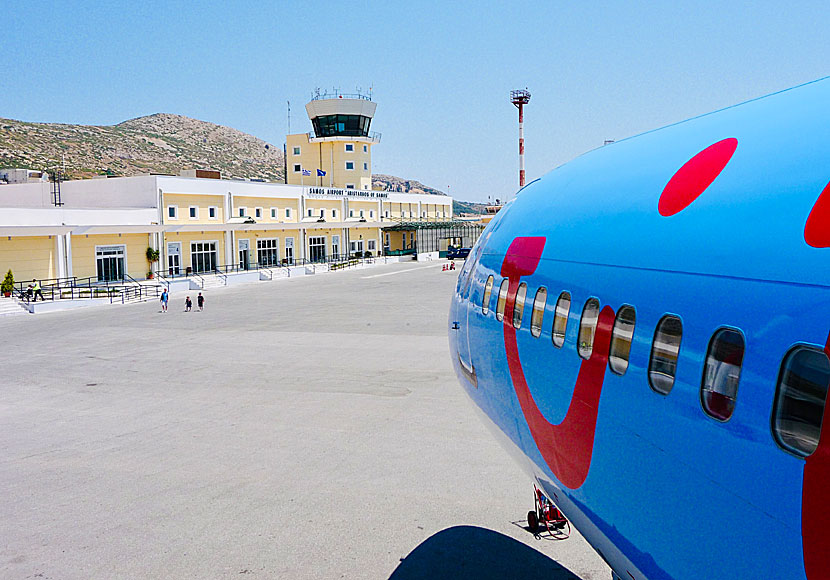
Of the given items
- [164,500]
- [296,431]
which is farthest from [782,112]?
[296,431]

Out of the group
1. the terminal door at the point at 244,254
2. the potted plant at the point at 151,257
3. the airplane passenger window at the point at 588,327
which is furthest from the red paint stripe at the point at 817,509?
the terminal door at the point at 244,254

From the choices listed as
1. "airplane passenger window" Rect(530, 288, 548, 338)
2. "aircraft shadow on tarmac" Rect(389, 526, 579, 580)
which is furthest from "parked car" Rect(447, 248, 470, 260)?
"airplane passenger window" Rect(530, 288, 548, 338)

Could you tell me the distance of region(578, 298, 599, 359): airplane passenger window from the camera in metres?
5.79

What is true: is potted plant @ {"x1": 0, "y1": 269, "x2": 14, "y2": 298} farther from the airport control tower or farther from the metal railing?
the airport control tower

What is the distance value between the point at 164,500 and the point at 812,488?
38.3 ft

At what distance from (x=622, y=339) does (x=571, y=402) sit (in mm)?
1087

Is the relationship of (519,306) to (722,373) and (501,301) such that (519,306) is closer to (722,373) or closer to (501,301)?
(501,301)

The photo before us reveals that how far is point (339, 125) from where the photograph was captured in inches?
3669

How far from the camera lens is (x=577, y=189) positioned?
7.46 m

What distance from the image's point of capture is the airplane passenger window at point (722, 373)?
13.4ft

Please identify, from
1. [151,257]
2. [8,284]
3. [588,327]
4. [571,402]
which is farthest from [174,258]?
[588,327]

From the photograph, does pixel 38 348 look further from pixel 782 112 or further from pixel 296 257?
pixel 296 257

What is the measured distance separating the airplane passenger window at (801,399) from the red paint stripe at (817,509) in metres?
0.05

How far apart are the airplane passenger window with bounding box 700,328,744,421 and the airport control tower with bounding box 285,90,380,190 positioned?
89.8 m
